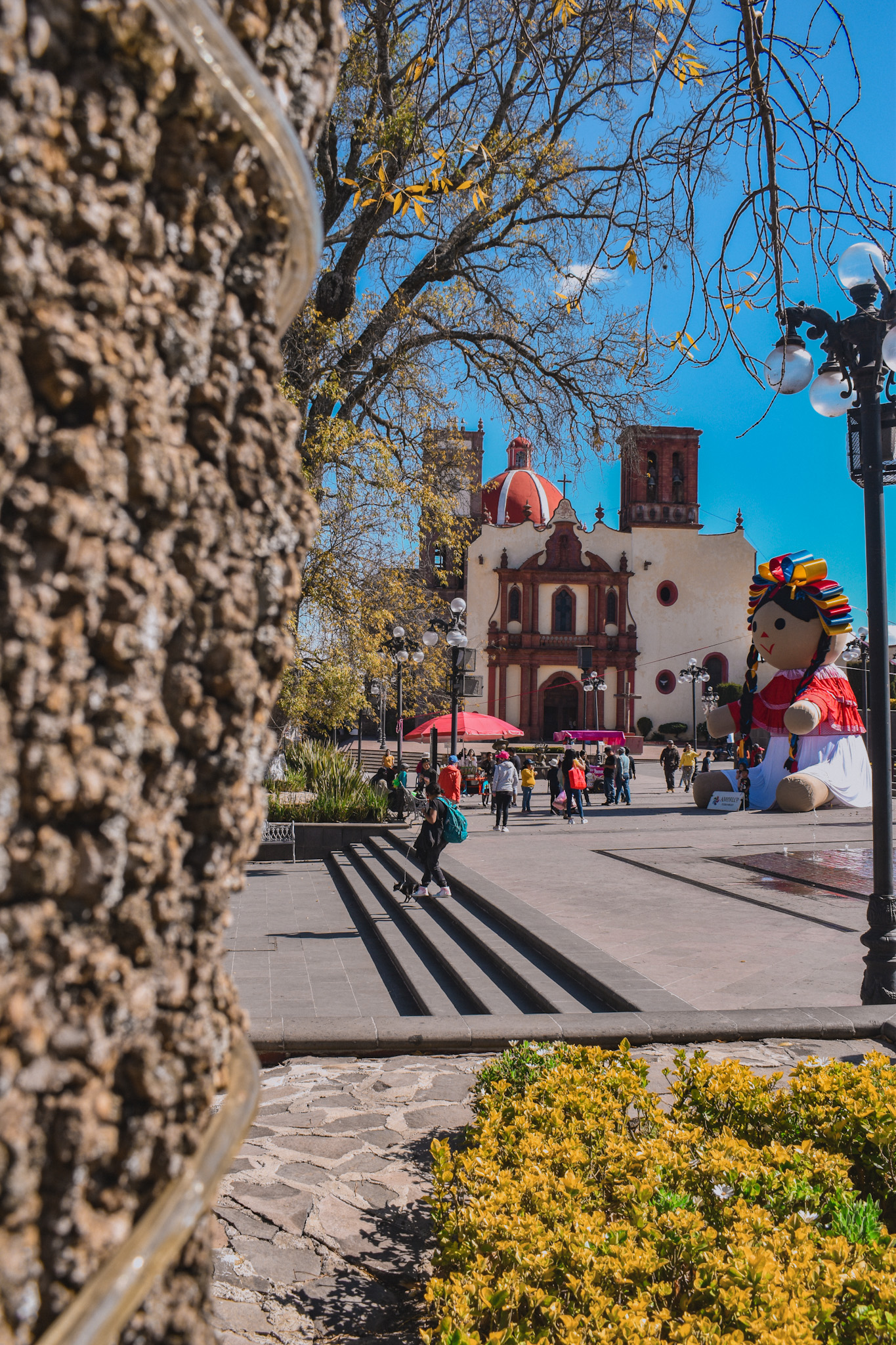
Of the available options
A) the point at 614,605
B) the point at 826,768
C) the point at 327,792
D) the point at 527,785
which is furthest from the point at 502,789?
the point at 614,605

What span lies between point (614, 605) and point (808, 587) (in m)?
31.7

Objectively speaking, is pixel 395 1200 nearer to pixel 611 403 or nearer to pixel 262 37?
pixel 262 37

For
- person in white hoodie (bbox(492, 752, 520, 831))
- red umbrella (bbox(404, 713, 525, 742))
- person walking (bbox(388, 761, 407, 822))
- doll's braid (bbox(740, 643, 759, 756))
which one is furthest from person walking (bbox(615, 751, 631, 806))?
person walking (bbox(388, 761, 407, 822))

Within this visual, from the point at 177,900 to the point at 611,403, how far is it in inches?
501

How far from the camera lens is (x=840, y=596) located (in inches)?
688

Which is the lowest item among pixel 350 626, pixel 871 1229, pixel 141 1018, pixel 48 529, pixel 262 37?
pixel 871 1229

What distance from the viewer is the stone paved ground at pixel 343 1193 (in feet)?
8.70

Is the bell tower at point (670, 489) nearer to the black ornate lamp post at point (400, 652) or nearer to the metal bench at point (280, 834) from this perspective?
the black ornate lamp post at point (400, 652)

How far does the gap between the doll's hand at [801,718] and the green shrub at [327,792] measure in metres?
7.20

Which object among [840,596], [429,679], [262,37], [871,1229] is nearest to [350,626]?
[429,679]

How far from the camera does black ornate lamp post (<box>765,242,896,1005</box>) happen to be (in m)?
5.62

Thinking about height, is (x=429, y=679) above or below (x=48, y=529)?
above

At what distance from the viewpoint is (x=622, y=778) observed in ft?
68.1

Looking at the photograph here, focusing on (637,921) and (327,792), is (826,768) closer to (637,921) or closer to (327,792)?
(327,792)
